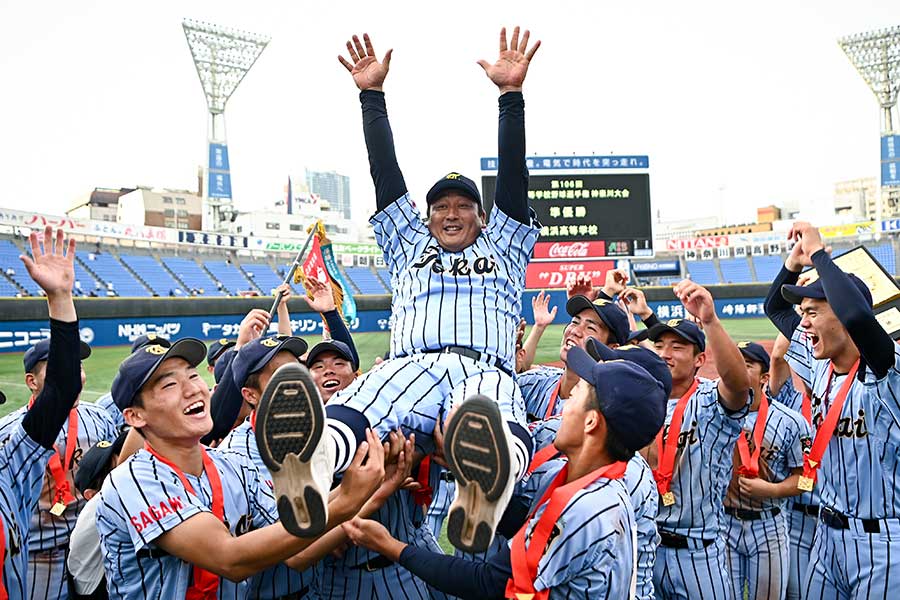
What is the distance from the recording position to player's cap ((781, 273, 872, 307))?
3483mm

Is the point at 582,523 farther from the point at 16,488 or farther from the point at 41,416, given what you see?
the point at 16,488

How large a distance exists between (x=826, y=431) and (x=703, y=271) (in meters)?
45.0

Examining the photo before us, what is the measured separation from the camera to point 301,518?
1996 millimetres

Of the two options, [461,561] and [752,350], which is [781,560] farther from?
[461,561]

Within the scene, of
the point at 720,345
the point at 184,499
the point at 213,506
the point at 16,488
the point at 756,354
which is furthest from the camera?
the point at 756,354

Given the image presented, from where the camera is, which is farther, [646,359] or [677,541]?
[677,541]

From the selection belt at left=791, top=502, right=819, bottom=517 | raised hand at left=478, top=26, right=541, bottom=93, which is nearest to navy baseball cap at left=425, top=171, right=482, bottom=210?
raised hand at left=478, top=26, right=541, bottom=93

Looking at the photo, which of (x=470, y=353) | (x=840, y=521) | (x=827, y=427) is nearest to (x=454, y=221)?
(x=470, y=353)

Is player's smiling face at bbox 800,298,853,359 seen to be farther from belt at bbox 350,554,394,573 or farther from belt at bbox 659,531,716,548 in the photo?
belt at bbox 350,554,394,573

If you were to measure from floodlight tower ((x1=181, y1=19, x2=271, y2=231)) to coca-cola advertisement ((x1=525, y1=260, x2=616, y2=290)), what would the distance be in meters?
30.7

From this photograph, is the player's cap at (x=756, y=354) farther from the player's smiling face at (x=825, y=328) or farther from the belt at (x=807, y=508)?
the player's smiling face at (x=825, y=328)

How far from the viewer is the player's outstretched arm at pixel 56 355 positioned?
284 cm

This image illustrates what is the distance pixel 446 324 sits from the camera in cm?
312

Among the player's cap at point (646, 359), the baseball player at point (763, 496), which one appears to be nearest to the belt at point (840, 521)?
the baseball player at point (763, 496)
